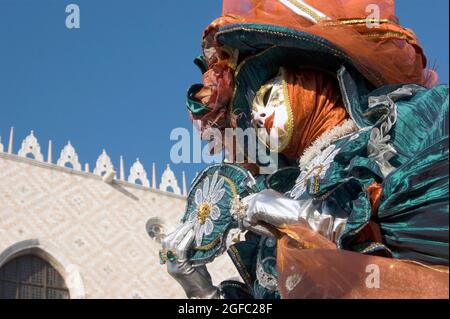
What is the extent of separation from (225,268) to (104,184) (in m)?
1.69

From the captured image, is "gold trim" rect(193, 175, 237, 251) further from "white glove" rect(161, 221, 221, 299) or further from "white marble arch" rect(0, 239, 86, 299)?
"white marble arch" rect(0, 239, 86, 299)

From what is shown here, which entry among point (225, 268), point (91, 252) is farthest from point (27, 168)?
point (225, 268)

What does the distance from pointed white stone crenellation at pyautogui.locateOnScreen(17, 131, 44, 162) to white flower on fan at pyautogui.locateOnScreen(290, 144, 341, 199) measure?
682 centimetres

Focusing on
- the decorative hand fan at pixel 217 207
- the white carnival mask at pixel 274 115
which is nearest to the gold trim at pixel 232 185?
the decorative hand fan at pixel 217 207

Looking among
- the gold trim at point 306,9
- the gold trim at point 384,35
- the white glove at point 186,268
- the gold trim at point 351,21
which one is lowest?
the white glove at point 186,268

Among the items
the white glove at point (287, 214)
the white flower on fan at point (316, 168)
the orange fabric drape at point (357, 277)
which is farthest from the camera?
the white flower on fan at point (316, 168)

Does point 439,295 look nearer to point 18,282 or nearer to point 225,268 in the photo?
point 18,282

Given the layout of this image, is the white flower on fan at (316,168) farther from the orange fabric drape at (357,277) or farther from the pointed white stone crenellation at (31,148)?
the pointed white stone crenellation at (31,148)

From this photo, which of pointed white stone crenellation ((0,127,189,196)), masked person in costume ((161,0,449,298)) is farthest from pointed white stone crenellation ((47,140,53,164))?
masked person in costume ((161,0,449,298))

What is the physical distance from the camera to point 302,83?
8.32 feet

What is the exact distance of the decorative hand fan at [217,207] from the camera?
243 centimetres

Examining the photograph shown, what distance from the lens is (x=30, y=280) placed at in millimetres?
8086

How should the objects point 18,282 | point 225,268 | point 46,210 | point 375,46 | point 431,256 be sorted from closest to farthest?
point 431,256 → point 375,46 → point 18,282 → point 46,210 → point 225,268

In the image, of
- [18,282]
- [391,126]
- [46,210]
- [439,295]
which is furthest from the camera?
[46,210]
